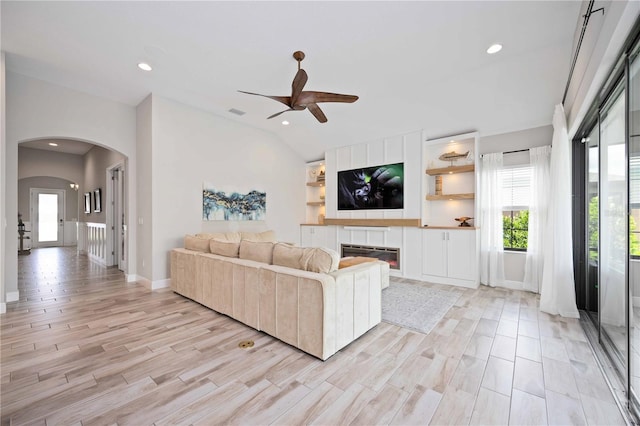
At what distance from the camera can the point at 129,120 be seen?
191 inches

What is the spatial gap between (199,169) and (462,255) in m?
4.89

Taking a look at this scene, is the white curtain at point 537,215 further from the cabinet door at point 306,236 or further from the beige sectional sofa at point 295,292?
the cabinet door at point 306,236

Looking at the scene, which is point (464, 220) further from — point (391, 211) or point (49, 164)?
point (49, 164)

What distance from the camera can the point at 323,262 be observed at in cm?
238

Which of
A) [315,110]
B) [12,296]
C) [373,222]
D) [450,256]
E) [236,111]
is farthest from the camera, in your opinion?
[373,222]

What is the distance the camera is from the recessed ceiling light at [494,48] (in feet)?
9.97

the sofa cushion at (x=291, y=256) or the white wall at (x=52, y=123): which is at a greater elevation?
the white wall at (x=52, y=123)

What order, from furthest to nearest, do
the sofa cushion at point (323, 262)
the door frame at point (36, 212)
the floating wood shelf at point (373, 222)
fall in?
1. the door frame at point (36, 212)
2. the floating wood shelf at point (373, 222)
3. the sofa cushion at point (323, 262)

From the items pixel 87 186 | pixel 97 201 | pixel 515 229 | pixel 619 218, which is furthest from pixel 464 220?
pixel 87 186

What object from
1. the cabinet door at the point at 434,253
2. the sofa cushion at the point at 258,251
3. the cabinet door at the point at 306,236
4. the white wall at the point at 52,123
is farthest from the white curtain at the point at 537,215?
the white wall at the point at 52,123

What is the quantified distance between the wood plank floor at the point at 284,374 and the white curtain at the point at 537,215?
1.21 metres

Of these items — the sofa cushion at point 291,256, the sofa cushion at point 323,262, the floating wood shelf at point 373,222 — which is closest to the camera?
the sofa cushion at point 323,262

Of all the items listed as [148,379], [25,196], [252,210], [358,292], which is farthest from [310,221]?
[25,196]

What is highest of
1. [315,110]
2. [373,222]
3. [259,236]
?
[315,110]
